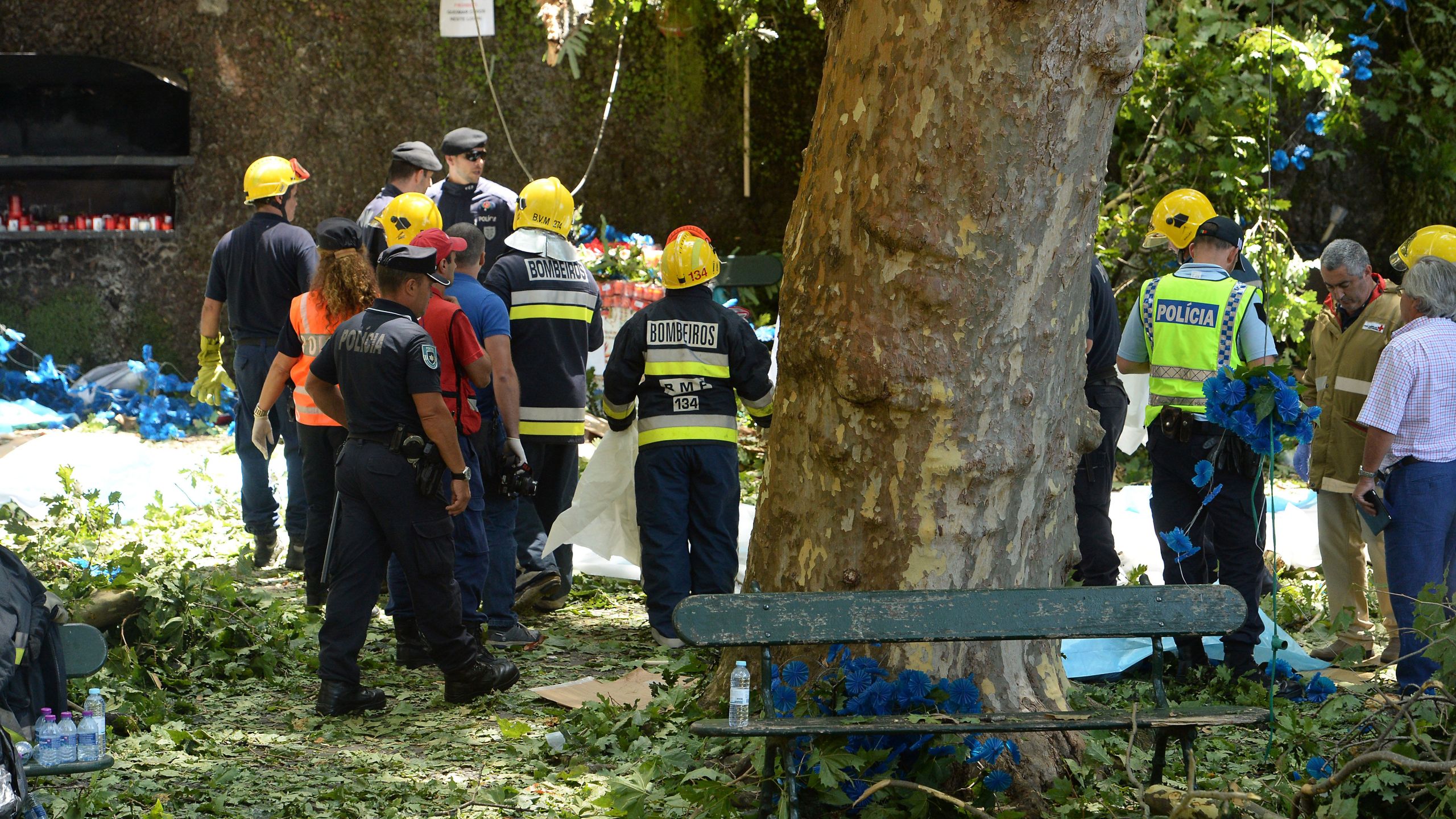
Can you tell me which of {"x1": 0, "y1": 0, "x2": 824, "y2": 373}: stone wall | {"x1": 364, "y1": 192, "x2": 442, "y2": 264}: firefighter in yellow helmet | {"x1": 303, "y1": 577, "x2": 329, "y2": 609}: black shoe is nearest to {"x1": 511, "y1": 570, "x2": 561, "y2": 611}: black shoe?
{"x1": 303, "y1": 577, "x2": 329, "y2": 609}: black shoe

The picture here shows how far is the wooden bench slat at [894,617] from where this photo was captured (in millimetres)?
3449

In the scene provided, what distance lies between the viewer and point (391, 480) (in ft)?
15.1

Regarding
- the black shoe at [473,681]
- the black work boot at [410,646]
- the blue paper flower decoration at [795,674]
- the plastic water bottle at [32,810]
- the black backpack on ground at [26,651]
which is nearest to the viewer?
the plastic water bottle at [32,810]

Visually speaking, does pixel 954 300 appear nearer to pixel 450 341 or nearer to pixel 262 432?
pixel 450 341

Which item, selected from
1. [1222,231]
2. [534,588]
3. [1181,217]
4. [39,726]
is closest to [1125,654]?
[1222,231]

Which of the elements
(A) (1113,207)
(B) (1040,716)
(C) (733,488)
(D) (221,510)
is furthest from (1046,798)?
(A) (1113,207)

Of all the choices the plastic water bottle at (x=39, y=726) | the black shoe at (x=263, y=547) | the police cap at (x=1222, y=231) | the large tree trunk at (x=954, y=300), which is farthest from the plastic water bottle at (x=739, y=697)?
the black shoe at (x=263, y=547)

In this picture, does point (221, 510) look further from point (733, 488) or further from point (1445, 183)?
point (1445, 183)

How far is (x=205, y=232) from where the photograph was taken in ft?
35.1

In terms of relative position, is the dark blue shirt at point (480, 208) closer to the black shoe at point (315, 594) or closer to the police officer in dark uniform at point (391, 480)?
the black shoe at point (315, 594)

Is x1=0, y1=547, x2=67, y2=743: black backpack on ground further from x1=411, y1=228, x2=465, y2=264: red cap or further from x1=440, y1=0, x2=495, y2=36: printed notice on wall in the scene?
x1=440, y1=0, x2=495, y2=36: printed notice on wall

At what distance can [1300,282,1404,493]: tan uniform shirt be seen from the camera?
5473 millimetres

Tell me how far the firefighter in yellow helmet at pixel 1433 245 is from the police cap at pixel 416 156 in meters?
4.94

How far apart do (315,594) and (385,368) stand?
2.02 metres
